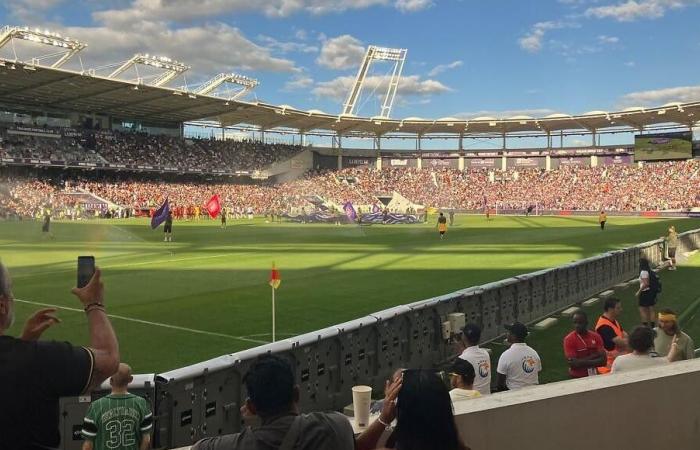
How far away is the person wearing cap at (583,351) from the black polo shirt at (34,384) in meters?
6.80

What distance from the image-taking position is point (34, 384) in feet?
8.66

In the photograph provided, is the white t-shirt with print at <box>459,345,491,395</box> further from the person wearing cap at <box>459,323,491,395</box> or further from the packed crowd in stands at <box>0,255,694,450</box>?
the packed crowd in stands at <box>0,255,694,450</box>

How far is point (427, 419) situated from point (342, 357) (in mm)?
5924

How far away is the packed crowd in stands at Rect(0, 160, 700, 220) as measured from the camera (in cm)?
7156

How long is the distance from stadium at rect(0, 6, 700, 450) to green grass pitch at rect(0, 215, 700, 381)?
0.40 ft

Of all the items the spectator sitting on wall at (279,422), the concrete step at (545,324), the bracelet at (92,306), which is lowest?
the concrete step at (545,324)

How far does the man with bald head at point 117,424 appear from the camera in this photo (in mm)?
4562

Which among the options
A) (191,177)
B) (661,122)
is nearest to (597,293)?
(191,177)

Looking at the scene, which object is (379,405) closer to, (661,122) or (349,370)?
(349,370)

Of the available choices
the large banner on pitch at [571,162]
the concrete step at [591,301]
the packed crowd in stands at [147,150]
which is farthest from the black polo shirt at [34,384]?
the large banner on pitch at [571,162]

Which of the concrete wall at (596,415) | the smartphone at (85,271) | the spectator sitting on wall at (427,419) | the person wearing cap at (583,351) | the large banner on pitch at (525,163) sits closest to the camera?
the spectator sitting on wall at (427,419)

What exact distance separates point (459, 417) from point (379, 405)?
1.95 metres

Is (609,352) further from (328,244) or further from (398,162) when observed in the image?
(398,162)

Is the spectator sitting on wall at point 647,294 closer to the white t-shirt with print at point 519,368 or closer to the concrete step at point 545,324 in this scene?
the concrete step at point 545,324
